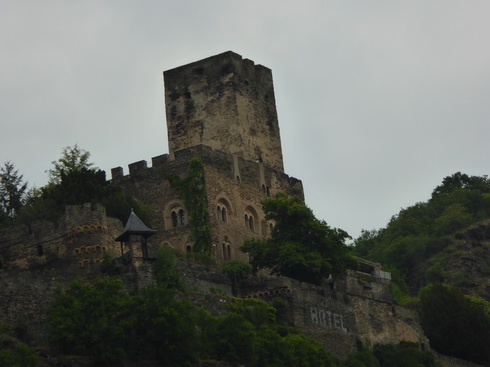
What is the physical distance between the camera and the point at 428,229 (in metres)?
101

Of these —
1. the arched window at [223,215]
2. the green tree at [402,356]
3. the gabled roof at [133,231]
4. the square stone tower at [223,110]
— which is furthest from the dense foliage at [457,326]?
the gabled roof at [133,231]

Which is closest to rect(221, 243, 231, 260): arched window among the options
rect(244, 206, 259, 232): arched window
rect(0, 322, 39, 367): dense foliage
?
rect(244, 206, 259, 232): arched window

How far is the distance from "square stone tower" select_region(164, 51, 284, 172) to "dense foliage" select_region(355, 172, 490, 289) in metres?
21.7

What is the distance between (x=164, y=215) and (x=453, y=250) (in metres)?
31.5

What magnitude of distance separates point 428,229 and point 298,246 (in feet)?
127

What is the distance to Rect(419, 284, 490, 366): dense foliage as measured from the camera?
219ft

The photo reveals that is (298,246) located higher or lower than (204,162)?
lower

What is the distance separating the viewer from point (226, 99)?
71.6 m

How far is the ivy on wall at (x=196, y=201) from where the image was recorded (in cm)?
6519

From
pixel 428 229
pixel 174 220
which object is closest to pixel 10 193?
pixel 174 220

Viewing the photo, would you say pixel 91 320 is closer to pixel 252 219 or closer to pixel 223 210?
pixel 223 210

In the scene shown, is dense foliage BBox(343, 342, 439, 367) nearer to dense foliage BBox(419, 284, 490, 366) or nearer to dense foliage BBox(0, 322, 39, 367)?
dense foliage BBox(419, 284, 490, 366)

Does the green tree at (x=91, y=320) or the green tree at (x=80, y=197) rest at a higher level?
the green tree at (x=80, y=197)

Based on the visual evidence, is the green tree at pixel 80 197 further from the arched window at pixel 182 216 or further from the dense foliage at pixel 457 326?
the dense foliage at pixel 457 326
